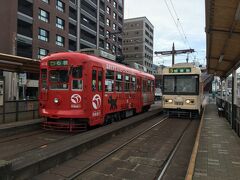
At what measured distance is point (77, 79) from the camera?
36.3 ft

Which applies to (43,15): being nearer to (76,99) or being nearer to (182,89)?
(182,89)

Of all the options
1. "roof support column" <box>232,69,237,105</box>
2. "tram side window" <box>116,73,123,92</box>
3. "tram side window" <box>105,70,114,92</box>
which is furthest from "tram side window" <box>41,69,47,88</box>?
"roof support column" <box>232,69,237,105</box>

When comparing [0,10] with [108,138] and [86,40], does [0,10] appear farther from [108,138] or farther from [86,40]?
[108,138]

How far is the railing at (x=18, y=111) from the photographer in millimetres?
12534

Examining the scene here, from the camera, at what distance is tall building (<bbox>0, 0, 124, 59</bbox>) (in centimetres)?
3538

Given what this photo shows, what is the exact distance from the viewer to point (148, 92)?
2200 cm

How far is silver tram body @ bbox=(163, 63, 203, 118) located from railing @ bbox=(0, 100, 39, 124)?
8.22 metres

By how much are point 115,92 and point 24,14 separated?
1132 inches

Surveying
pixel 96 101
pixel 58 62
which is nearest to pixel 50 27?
pixel 58 62

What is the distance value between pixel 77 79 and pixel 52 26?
114ft

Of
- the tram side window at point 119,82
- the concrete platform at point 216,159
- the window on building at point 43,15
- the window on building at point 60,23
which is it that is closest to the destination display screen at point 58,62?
the tram side window at point 119,82

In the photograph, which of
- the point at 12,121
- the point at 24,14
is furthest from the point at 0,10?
the point at 12,121

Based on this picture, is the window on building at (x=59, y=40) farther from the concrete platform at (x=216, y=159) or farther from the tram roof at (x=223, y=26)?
the concrete platform at (x=216, y=159)

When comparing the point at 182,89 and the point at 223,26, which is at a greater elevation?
the point at 223,26
